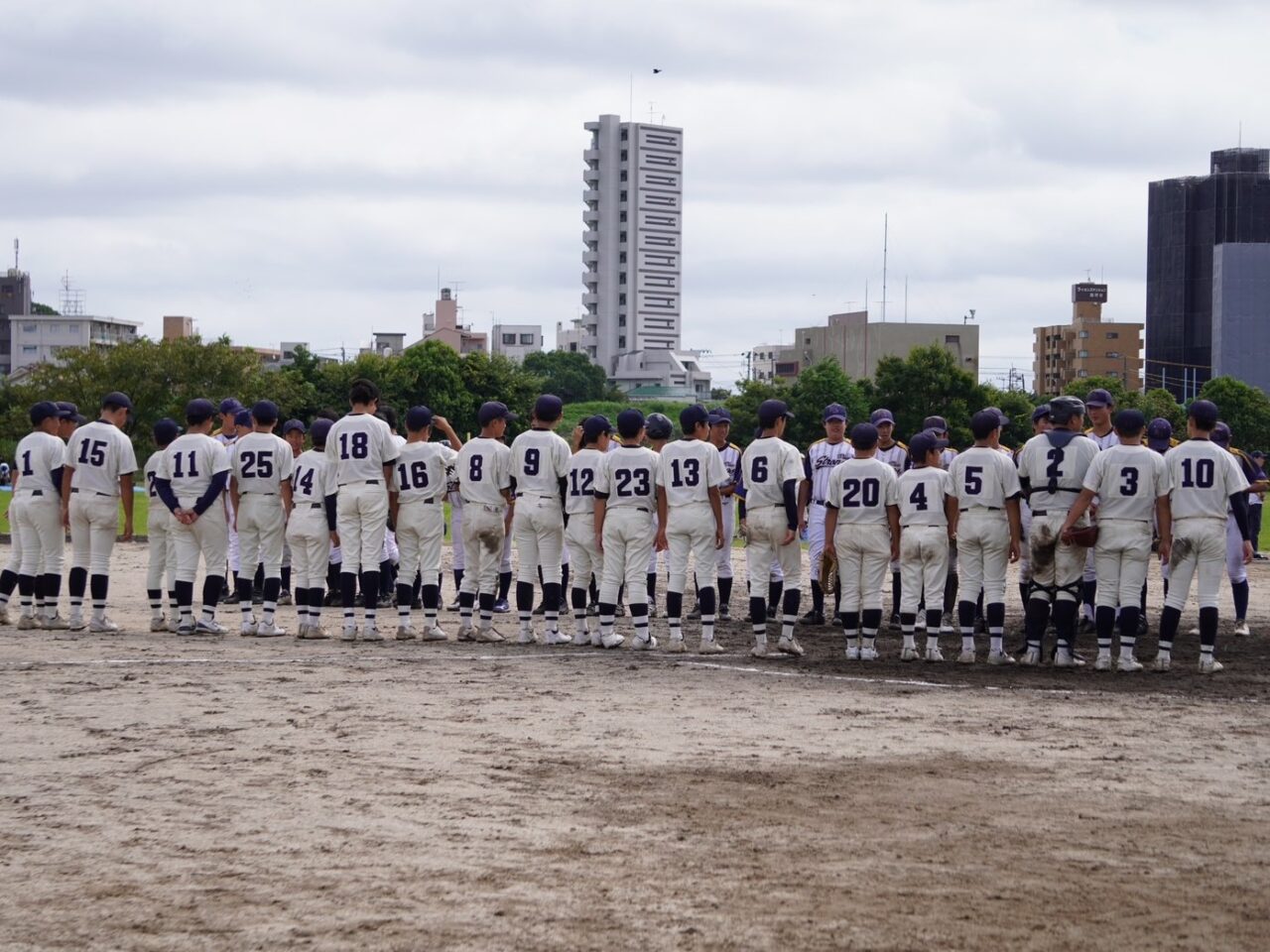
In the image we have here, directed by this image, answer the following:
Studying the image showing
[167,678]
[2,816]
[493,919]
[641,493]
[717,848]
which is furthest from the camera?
[641,493]

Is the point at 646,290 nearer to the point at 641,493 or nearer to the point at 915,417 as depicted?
the point at 915,417

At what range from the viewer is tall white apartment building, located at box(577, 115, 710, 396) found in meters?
178

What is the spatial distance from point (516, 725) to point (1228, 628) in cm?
988

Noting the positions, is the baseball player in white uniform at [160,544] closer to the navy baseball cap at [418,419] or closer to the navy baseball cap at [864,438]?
the navy baseball cap at [418,419]

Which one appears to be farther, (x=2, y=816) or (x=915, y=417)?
(x=915, y=417)

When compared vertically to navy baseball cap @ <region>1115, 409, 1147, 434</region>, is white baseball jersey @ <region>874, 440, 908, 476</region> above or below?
below

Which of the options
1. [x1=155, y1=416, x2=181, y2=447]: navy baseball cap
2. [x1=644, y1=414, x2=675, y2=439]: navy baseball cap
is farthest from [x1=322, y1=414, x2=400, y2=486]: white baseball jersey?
[x1=644, y1=414, x2=675, y2=439]: navy baseball cap

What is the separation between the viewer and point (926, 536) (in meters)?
13.1

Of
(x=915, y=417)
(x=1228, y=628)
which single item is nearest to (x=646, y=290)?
(x=915, y=417)

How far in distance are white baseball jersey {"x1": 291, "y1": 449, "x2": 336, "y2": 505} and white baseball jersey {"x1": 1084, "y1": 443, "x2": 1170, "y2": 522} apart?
7187mm

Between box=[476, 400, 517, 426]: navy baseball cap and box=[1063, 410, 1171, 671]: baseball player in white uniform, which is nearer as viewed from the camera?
box=[1063, 410, 1171, 671]: baseball player in white uniform

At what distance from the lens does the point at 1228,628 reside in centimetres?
1645

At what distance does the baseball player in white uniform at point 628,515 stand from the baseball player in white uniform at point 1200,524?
4009 mm

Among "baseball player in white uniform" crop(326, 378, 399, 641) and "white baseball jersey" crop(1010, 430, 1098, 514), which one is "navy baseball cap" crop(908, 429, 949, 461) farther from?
"baseball player in white uniform" crop(326, 378, 399, 641)
